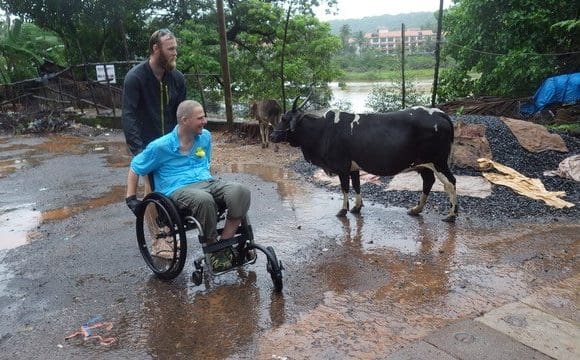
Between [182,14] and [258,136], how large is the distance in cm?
954

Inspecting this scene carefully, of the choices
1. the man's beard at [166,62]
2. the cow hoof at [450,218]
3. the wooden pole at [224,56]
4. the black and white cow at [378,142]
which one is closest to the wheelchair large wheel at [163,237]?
the man's beard at [166,62]

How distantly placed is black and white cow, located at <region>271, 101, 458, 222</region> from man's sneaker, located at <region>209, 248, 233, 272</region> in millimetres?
2019

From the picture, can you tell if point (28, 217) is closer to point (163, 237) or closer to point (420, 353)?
point (163, 237)

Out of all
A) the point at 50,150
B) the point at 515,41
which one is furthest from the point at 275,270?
the point at 515,41

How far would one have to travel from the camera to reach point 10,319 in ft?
11.8

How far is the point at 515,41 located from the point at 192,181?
37.6 feet

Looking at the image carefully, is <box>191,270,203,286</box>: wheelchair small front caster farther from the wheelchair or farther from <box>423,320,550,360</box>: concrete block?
<box>423,320,550,360</box>: concrete block

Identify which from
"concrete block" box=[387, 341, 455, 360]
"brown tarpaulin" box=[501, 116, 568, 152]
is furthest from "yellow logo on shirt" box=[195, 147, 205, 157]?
"brown tarpaulin" box=[501, 116, 568, 152]

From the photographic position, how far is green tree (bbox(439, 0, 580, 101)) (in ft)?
38.7

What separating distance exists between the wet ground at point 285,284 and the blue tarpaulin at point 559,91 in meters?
6.76

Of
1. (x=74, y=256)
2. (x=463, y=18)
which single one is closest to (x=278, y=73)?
(x=463, y=18)

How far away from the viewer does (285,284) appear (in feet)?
13.0

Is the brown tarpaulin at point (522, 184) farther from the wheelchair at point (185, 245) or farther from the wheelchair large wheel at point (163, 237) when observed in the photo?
the wheelchair large wheel at point (163, 237)

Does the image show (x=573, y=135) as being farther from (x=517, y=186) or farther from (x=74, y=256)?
(x=74, y=256)
